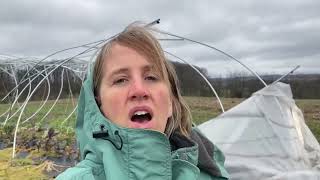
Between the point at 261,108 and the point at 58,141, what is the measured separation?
5.27 m

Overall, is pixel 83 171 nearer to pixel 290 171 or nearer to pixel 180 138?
pixel 180 138

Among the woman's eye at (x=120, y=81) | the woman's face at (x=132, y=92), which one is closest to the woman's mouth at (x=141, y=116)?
the woman's face at (x=132, y=92)

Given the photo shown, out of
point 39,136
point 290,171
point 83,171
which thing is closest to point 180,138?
point 83,171

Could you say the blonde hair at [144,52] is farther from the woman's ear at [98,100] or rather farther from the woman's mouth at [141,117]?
the woman's mouth at [141,117]

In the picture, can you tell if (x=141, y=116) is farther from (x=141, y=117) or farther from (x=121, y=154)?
(x=121, y=154)

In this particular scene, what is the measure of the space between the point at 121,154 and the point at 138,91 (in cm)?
18

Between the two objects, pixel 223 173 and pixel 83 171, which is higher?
pixel 83 171

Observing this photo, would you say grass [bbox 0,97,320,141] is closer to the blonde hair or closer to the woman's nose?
the blonde hair

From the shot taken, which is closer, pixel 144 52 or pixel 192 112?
pixel 144 52

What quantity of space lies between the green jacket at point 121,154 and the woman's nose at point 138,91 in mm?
108

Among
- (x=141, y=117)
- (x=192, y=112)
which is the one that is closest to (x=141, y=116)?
(x=141, y=117)

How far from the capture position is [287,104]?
89.2 inches

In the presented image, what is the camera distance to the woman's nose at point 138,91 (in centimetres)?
137

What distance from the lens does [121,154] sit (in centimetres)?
131
